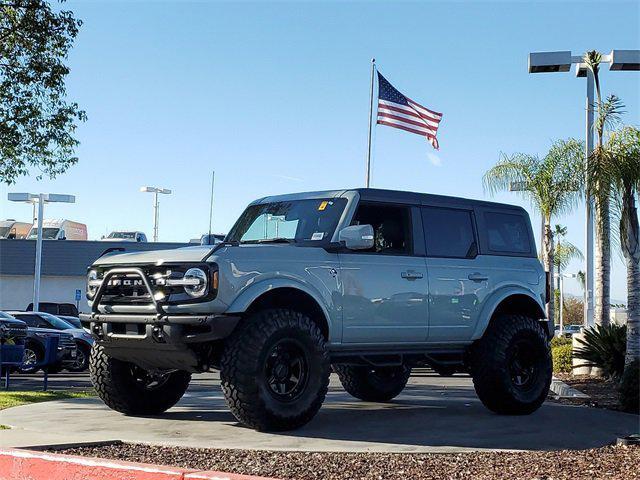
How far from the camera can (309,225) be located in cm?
953

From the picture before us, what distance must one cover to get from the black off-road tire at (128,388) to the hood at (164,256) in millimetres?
1113

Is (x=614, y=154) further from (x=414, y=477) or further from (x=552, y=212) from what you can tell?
(x=552, y=212)

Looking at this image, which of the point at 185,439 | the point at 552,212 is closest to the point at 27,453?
the point at 185,439

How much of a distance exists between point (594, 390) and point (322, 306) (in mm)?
6971

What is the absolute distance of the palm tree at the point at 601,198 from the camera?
14328mm

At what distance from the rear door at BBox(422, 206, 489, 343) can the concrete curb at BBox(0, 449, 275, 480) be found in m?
4.45

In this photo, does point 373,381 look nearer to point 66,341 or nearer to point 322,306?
point 322,306

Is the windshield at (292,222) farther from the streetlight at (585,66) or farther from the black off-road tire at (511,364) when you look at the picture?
the streetlight at (585,66)

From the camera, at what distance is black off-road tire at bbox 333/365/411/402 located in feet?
38.8

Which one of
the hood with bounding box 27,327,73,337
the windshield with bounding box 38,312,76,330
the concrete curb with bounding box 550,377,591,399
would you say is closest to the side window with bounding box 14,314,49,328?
the windshield with bounding box 38,312,76,330

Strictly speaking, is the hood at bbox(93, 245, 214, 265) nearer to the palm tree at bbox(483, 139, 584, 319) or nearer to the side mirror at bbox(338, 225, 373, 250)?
the side mirror at bbox(338, 225, 373, 250)

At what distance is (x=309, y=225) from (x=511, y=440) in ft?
9.62

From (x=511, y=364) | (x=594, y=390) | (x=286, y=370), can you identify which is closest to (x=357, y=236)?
(x=286, y=370)

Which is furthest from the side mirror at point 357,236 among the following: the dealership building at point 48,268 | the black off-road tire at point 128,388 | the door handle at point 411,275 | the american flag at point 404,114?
the dealership building at point 48,268
